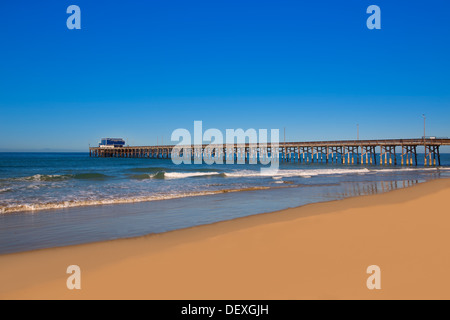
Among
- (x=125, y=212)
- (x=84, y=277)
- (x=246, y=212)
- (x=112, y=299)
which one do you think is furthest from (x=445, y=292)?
(x=125, y=212)

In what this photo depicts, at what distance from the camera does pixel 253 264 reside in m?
4.34

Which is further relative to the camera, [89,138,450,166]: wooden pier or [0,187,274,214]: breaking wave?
[89,138,450,166]: wooden pier

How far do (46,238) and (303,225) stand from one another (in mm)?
5356

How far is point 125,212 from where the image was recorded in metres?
9.62

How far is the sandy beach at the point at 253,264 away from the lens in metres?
3.49

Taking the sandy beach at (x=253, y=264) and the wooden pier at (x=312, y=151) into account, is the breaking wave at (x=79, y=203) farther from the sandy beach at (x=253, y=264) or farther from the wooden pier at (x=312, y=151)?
the wooden pier at (x=312, y=151)

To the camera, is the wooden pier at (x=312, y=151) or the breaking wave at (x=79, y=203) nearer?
the breaking wave at (x=79, y=203)

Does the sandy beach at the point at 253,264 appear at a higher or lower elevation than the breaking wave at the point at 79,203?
higher

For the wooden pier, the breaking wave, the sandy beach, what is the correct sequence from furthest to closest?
the wooden pier < the breaking wave < the sandy beach

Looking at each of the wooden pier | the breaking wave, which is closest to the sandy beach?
the breaking wave

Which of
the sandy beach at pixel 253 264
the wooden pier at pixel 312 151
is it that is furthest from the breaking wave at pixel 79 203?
the wooden pier at pixel 312 151

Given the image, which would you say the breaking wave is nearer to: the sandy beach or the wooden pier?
the sandy beach

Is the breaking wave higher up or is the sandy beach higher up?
the sandy beach

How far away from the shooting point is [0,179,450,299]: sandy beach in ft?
11.5
